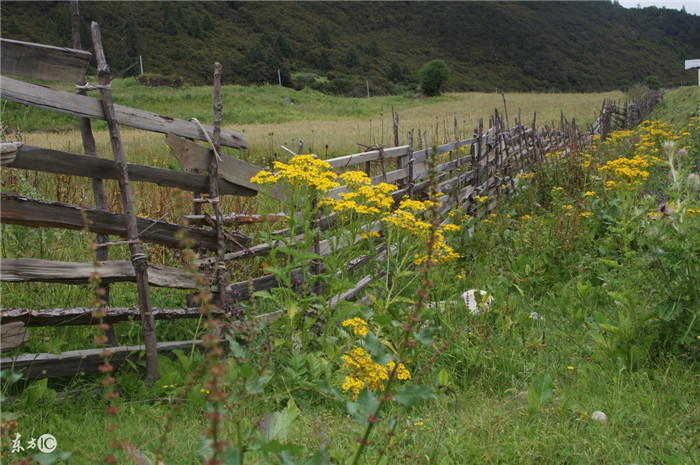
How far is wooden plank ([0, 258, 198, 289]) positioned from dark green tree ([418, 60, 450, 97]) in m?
49.2

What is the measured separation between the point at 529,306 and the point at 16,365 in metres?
3.92

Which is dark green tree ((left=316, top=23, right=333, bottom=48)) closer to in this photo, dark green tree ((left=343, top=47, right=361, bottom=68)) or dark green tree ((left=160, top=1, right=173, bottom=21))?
dark green tree ((left=343, top=47, right=361, bottom=68))

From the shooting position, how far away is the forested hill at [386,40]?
60656mm

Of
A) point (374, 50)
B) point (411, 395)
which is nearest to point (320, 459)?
point (411, 395)

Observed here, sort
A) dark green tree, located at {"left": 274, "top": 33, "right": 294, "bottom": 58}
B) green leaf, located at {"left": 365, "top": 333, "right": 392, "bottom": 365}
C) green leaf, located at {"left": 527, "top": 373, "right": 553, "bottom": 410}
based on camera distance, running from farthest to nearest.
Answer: dark green tree, located at {"left": 274, "top": 33, "right": 294, "bottom": 58}
green leaf, located at {"left": 527, "top": 373, "right": 553, "bottom": 410}
green leaf, located at {"left": 365, "top": 333, "right": 392, "bottom": 365}

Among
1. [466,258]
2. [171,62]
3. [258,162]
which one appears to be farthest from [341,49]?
[466,258]

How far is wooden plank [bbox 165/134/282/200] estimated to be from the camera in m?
3.06

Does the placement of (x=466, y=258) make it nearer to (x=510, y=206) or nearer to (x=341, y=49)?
(x=510, y=206)

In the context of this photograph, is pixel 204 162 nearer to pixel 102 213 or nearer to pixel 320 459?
pixel 102 213

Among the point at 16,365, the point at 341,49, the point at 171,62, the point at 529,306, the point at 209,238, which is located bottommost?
the point at 529,306

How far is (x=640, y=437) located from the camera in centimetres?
236

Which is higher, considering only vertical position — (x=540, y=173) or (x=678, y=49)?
(x=678, y=49)

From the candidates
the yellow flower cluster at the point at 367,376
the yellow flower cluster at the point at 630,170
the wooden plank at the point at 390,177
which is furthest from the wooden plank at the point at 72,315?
the yellow flower cluster at the point at 630,170

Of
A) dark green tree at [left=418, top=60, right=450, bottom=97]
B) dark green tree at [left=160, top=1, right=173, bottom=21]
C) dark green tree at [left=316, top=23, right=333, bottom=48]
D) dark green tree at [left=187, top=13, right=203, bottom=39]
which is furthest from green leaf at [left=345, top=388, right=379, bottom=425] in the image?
dark green tree at [left=316, top=23, right=333, bottom=48]
